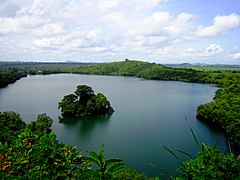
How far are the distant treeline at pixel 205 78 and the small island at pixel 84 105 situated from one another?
13.5 m

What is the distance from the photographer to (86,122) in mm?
28531

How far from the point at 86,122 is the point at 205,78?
2270 inches

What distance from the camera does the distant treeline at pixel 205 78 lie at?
78.1 feet

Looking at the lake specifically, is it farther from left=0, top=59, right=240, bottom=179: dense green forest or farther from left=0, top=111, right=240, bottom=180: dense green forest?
left=0, top=111, right=240, bottom=180: dense green forest

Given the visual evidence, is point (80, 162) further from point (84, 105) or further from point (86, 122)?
point (84, 105)

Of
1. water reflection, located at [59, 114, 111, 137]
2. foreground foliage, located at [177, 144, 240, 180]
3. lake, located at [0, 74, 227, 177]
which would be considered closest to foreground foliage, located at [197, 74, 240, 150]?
lake, located at [0, 74, 227, 177]

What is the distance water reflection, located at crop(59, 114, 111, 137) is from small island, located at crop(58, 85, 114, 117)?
1.16 meters

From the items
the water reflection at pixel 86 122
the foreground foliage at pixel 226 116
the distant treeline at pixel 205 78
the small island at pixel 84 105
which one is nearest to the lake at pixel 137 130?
the water reflection at pixel 86 122

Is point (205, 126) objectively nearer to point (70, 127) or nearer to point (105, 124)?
point (105, 124)

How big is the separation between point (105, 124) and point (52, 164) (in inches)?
1010

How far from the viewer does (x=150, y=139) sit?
22312mm

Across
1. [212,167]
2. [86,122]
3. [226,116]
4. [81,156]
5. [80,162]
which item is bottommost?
[86,122]

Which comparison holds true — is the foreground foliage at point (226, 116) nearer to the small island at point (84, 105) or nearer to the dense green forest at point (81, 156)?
the dense green forest at point (81, 156)

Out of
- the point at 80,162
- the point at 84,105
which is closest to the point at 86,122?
the point at 84,105
